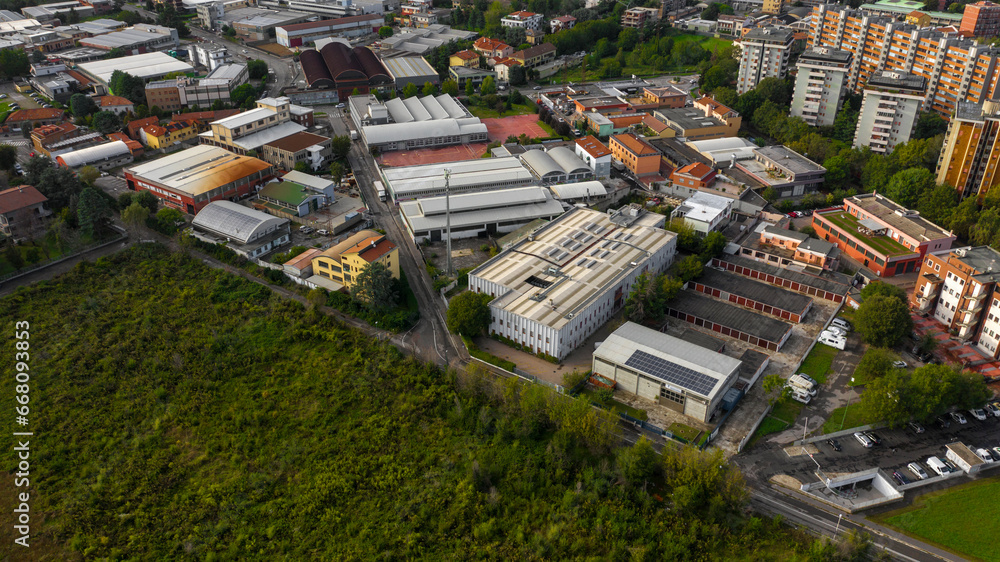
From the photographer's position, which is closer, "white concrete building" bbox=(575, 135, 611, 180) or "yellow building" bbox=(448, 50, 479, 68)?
"white concrete building" bbox=(575, 135, 611, 180)

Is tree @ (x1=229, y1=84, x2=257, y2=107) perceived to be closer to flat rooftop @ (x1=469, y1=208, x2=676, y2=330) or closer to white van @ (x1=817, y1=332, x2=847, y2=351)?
flat rooftop @ (x1=469, y1=208, x2=676, y2=330)

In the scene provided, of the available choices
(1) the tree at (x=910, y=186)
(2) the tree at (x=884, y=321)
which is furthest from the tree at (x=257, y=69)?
(2) the tree at (x=884, y=321)

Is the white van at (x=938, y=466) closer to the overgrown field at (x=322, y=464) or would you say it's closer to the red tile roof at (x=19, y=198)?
the overgrown field at (x=322, y=464)

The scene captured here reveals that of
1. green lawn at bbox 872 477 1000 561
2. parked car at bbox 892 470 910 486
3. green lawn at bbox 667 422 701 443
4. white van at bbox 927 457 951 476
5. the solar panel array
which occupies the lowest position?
green lawn at bbox 872 477 1000 561

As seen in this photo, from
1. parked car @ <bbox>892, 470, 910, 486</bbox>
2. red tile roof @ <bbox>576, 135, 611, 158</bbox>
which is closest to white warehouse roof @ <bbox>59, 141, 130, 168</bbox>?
red tile roof @ <bbox>576, 135, 611, 158</bbox>

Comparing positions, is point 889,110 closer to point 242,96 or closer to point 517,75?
point 517,75

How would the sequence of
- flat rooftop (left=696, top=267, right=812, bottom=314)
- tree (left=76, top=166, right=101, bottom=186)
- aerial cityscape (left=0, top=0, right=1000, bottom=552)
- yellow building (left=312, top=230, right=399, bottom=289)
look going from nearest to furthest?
1. aerial cityscape (left=0, top=0, right=1000, bottom=552)
2. yellow building (left=312, top=230, right=399, bottom=289)
3. flat rooftop (left=696, top=267, right=812, bottom=314)
4. tree (left=76, top=166, right=101, bottom=186)

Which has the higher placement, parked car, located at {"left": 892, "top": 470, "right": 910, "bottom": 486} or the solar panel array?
the solar panel array
